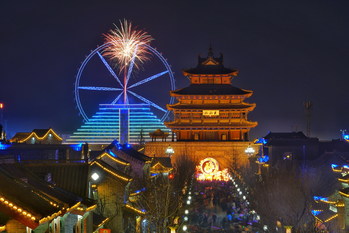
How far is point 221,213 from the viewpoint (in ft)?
117

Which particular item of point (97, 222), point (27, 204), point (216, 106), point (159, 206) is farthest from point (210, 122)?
point (27, 204)

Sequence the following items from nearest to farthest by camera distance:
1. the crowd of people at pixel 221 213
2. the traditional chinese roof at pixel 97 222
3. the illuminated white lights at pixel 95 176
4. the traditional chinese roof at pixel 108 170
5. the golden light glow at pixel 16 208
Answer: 1. the golden light glow at pixel 16 208
2. the traditional chinese roof at pixel 97 222
3. the illuminated white lights at pixel 95 176
4. the traditional chinese roof at pixel 108 170
5. the crowd of people at pixel 221 213

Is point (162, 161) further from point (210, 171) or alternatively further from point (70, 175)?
point (70, 175)

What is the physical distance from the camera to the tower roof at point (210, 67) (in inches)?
2709

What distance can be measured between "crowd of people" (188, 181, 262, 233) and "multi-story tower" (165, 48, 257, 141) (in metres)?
19.5

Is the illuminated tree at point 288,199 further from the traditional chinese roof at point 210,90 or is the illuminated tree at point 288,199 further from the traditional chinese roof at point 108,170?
the traditional chinese roof at point 210,90

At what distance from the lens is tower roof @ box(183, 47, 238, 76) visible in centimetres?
6881

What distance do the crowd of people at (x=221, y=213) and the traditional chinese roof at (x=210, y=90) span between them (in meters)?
22.9

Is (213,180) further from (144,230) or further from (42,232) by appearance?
(42,232)

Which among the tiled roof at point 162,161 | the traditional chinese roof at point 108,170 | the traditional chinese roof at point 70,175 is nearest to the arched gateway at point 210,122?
the tiled roof at point 162,161

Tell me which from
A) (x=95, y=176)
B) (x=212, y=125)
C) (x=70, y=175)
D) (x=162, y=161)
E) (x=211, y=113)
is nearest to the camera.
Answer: (x=70, y=175)

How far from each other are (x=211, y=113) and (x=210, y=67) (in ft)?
25.7

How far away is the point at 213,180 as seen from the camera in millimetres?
60875

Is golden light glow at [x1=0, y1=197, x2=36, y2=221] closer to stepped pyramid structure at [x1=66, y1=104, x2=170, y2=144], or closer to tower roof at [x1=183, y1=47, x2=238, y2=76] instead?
tower roof at [x1=183, y1=47, x2=238, y2=76]
